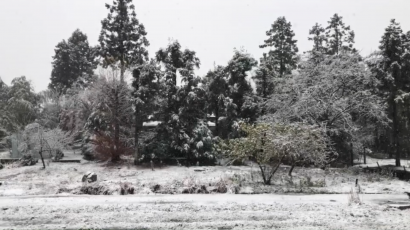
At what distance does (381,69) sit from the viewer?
24.7 metres

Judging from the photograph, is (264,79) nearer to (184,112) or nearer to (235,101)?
(235,101)

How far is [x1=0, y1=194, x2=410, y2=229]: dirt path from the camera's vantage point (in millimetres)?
9695

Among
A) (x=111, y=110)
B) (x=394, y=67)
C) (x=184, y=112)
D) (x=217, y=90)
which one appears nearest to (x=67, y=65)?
(x=111, y=110)

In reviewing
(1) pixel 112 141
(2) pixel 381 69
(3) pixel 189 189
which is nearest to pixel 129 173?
(1) pixel 112 141

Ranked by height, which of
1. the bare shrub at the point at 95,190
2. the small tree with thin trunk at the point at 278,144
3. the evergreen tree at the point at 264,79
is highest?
the evergreen tree at the point at 264,79

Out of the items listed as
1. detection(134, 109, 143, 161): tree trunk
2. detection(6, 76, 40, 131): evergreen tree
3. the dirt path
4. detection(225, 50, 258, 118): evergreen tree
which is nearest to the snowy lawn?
detection(134, 109, 143, 161): tree trunk

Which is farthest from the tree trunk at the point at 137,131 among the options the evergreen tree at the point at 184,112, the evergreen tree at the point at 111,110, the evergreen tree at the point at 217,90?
the evergreen tree at the point at 217,90

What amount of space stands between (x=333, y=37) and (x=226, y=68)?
16957 millimetres

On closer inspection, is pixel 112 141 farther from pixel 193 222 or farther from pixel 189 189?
pixel 193 222

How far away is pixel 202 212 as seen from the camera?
11039 mm

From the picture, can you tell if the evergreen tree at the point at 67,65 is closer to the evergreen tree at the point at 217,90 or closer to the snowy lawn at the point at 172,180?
the evergreen tree at the point at 217,90

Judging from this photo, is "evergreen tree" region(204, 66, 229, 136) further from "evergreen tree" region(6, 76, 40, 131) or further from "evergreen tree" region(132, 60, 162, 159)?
"evergreen tree" region(6, 76, 40, 131)

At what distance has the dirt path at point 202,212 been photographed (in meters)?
9.70

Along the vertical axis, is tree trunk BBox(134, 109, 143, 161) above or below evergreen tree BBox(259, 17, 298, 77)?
below
